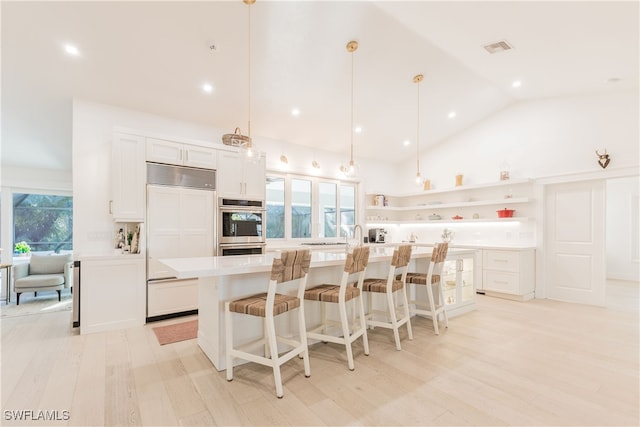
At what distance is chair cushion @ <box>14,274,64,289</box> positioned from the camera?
4703 mm

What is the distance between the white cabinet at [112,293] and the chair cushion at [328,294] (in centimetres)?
235

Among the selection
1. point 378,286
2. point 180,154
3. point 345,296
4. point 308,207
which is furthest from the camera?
point 308,207

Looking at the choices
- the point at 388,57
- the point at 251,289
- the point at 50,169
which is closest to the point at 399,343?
the point at 251,289

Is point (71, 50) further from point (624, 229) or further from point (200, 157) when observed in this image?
point (624, 229)

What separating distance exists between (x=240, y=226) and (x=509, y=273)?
4.47m

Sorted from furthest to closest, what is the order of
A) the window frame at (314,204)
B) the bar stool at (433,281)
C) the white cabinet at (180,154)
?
the window frame at (314,204) → the white cabinet at (180,154) → the bar stool at (433,281)

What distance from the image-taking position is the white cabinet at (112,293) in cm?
341

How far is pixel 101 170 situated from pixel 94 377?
103 inches

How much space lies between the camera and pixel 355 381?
7.59 ft

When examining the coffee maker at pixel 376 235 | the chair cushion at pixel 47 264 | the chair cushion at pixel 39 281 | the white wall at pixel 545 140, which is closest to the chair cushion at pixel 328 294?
the coffee maker at pixel 376 235

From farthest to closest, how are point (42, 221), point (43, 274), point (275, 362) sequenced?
point (42, 221)
point (43, 274)
point (275, 362)

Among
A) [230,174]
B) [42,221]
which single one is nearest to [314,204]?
[230,174]

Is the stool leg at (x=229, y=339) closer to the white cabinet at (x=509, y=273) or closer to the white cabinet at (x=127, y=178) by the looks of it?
the white cabinet at (x=127, y=178)

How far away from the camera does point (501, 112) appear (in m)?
5.75
